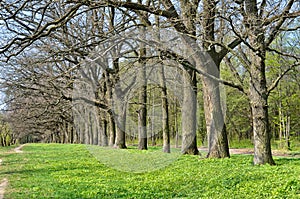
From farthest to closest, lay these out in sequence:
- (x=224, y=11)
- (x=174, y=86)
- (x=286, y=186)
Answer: (x=174, y=86), (x=224, y=11), (x=286, y=186)

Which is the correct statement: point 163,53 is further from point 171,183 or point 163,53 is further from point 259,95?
point 171,183

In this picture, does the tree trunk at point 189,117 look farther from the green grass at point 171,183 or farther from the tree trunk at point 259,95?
the tree trunk at point 259,95

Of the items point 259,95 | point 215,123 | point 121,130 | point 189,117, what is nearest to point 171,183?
point 259,95

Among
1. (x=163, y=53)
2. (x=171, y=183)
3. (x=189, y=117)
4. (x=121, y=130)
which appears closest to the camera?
(x=171, y=183)

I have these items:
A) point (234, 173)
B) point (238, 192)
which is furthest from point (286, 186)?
point (234, 173)

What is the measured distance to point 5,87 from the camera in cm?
2088

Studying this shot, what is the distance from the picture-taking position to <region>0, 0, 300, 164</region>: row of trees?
12.4 metres

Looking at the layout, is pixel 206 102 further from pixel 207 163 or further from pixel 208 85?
pixel 207 163

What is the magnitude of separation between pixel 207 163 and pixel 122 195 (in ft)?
18.3

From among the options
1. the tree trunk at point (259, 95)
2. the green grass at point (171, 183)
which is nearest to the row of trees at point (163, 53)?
the tree trunk at point (259, 95)

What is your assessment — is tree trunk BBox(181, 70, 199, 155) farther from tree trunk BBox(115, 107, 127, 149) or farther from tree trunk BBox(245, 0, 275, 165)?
tree trunk BBox(115, 107, 127, 149)

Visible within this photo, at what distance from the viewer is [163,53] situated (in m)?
14.7

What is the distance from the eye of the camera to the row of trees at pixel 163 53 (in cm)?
1237

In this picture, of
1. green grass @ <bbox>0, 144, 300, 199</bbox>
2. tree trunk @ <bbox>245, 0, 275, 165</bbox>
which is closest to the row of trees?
tree trunk @ <bbox>245, 0, 275, 165</bbox>
